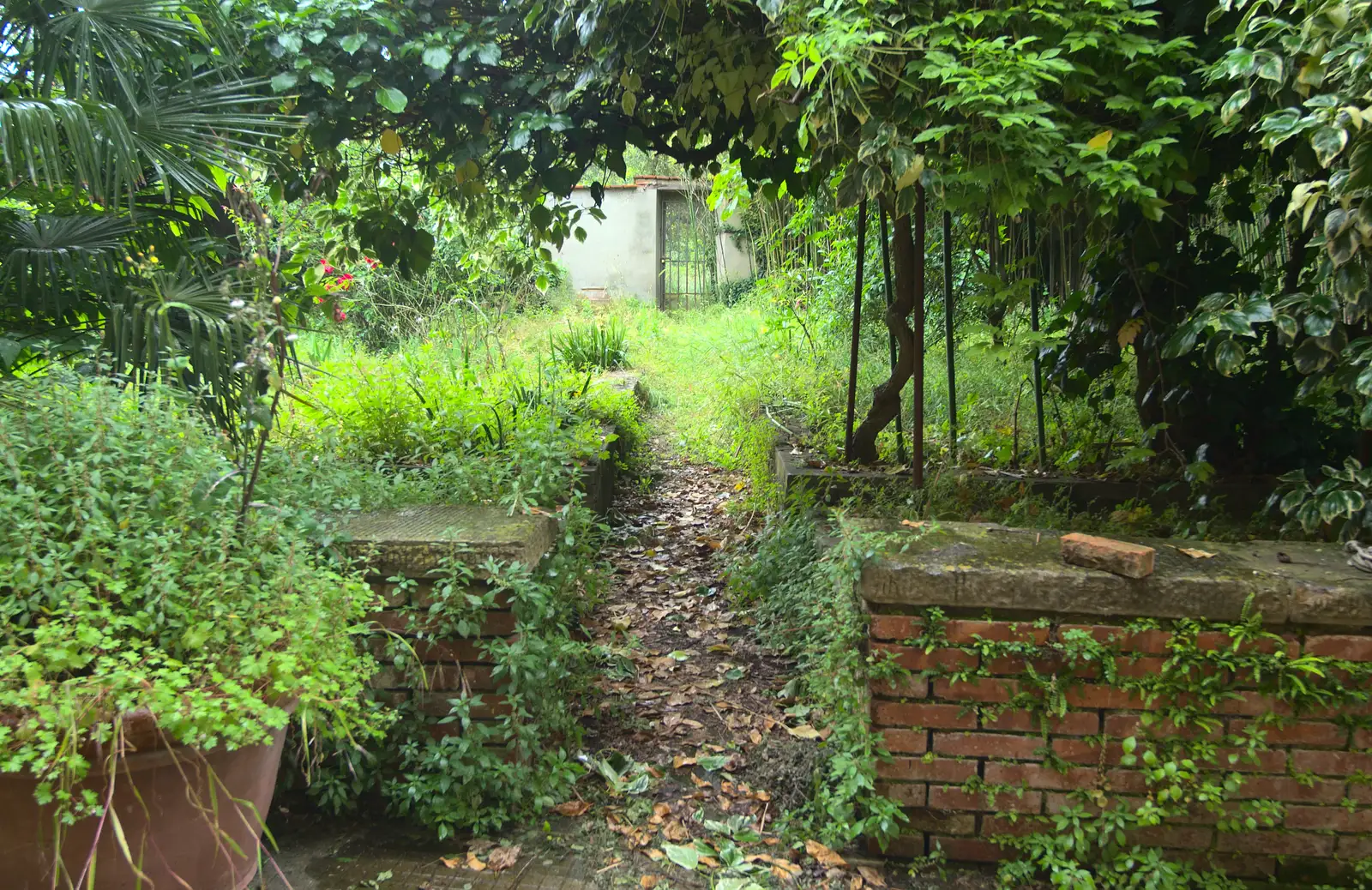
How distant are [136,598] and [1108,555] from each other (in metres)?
2.07

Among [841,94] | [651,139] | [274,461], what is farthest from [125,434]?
[651,139]

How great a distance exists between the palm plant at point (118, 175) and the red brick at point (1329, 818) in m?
3.15

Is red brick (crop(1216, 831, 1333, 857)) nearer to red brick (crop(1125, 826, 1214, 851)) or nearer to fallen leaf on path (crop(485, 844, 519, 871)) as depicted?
red brick (crop(1125, 826, 1214, 851))

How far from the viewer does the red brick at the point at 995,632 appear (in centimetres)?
202

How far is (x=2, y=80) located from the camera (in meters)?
2.83

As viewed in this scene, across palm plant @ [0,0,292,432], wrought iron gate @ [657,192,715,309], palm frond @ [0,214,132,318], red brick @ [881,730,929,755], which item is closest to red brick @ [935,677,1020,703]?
red brick @ [881,730,929,755]

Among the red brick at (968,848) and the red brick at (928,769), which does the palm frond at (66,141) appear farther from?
the red brick at (968,848)

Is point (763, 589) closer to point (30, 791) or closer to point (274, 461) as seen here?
point (274, 461)

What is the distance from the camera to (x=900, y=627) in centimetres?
206

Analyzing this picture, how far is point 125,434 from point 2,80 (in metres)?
2.04

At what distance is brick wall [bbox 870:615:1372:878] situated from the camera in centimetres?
197

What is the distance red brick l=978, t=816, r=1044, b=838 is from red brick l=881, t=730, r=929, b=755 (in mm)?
251

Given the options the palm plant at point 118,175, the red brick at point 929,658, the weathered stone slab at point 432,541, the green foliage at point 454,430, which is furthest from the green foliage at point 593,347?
the red brick at point 929,658

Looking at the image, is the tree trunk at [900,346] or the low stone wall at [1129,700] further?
the tree trunk at [900,346]
